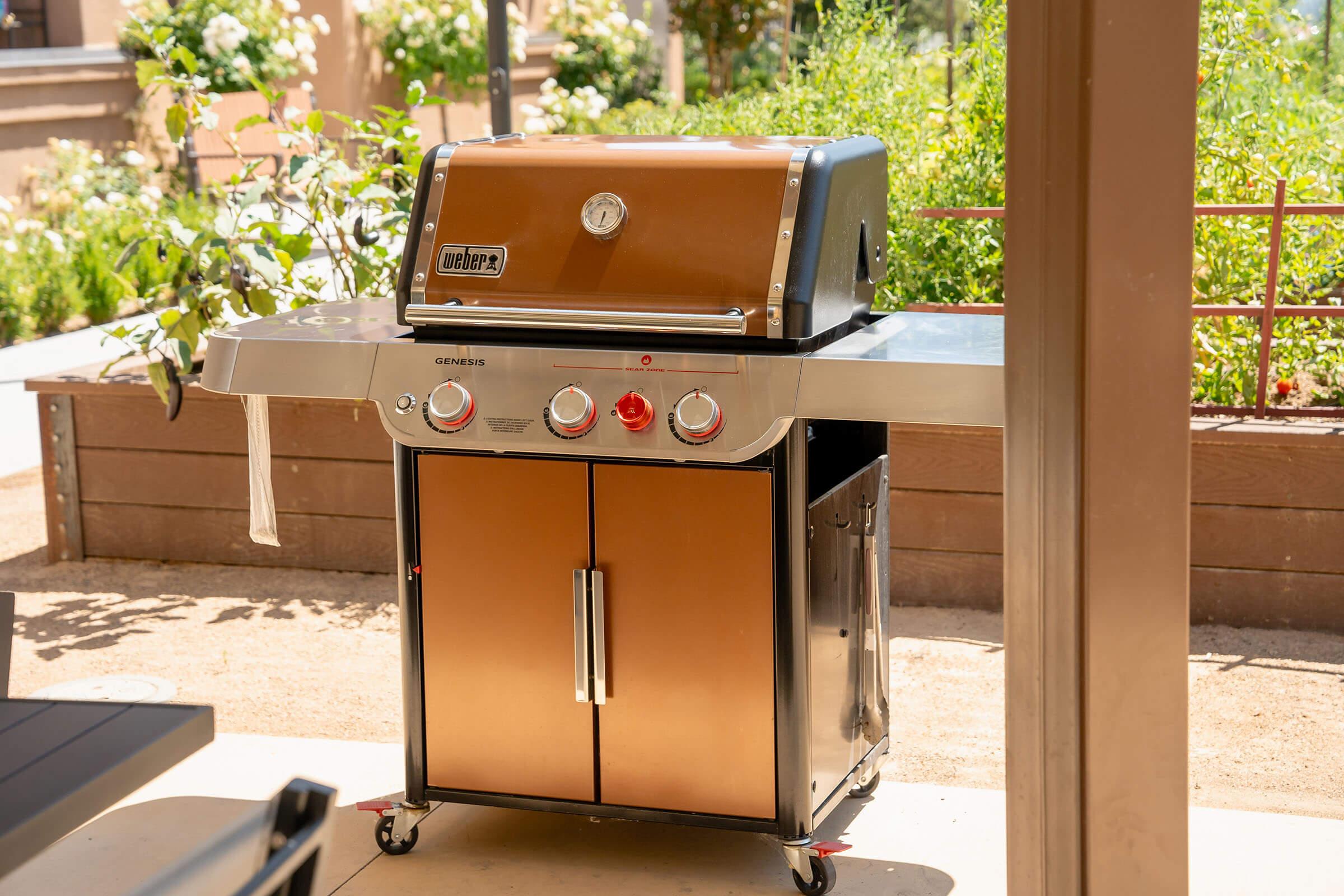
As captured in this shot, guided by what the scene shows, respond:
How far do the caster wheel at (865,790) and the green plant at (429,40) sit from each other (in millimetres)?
10793

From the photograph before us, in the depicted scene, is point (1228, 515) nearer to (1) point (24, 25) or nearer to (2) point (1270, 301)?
(2) point (1270, 301)

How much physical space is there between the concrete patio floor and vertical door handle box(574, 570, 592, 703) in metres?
0.39

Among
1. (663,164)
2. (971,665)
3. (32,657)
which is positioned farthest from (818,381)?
(32,657)

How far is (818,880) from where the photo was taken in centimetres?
263

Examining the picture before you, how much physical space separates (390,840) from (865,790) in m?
1.02

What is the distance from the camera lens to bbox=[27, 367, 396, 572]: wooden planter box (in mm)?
4551

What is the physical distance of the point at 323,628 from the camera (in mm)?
4250

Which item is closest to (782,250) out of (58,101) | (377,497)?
(377,497)

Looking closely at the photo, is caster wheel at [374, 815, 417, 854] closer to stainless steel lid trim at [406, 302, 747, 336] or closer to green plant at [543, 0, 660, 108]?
stainless steel lid trim at [406, 302, 747, 336]

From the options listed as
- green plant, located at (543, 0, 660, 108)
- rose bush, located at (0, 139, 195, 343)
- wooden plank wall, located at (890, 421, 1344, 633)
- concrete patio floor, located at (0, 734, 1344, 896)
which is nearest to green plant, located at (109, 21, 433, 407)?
concrete patio floor, located at (0, 734, 1344, 896)

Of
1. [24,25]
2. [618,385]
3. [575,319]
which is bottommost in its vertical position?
[618,385]

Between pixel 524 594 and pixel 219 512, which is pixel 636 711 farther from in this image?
pixel 219 512

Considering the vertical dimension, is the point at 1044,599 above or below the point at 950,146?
below

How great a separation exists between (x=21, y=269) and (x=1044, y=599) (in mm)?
7317
